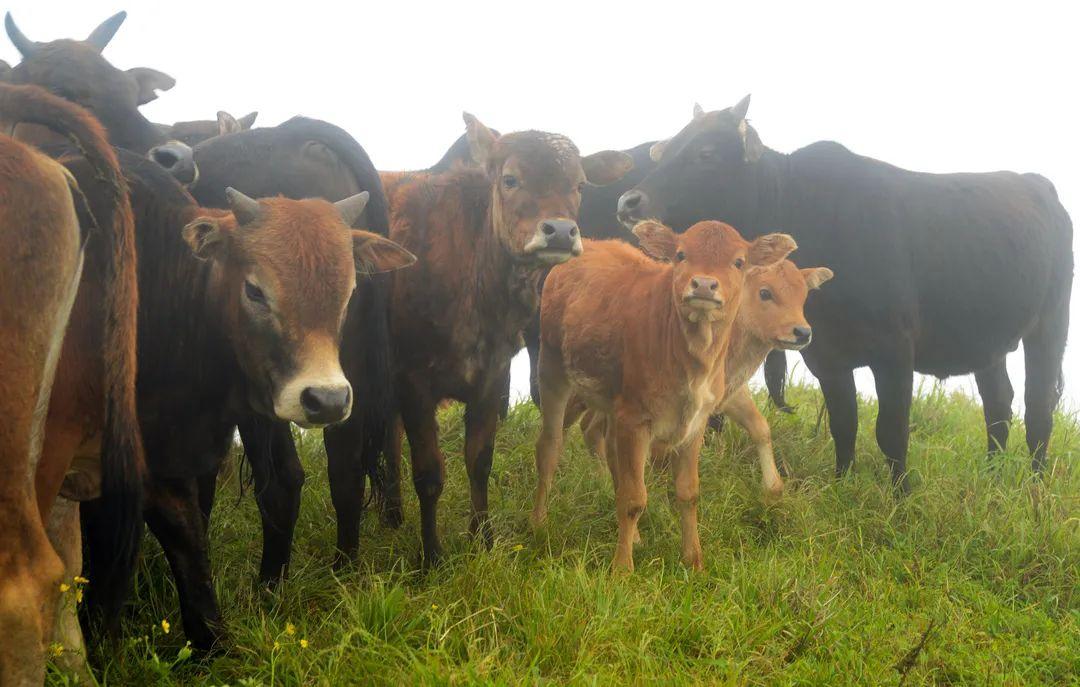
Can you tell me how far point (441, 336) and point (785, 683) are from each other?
8.19 feet

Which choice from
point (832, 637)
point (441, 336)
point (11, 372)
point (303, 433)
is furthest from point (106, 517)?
point (303, 433)

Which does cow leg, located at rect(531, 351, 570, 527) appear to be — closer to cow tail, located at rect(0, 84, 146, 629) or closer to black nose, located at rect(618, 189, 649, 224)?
black nose, located at rect(618, 189, 649, 224)

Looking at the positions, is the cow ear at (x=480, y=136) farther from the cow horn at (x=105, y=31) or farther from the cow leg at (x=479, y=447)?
the cow horn at (x=105, y=31)

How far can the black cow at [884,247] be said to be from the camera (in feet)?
24.2

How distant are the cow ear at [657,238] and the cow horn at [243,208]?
2.27 meters

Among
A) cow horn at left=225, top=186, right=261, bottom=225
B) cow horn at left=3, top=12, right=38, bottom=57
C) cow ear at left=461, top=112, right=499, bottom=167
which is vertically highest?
cow horn at left=3, top=12, right=38, bottom=57

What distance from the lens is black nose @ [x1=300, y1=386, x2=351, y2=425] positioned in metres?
4.14

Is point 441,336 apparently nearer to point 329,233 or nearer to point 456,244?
point 456,244

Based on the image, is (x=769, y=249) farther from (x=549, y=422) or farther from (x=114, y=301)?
(x=114, y=301)

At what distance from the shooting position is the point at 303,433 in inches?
289

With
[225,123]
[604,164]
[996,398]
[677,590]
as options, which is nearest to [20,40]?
[225,123]

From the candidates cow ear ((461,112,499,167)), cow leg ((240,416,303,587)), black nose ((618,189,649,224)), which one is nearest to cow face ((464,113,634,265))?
cow ear ((461,112,499,167))

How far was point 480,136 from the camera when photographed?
19.9ft

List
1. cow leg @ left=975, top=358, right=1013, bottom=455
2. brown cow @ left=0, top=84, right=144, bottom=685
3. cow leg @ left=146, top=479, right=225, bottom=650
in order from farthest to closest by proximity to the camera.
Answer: cow leg @ left=975, top=358, right=1013, bottom=455 → cow leg @ left=146, top=479, right=225, bottom=650 → brown cow @ left=0, top=84, right=144, bottom=685
